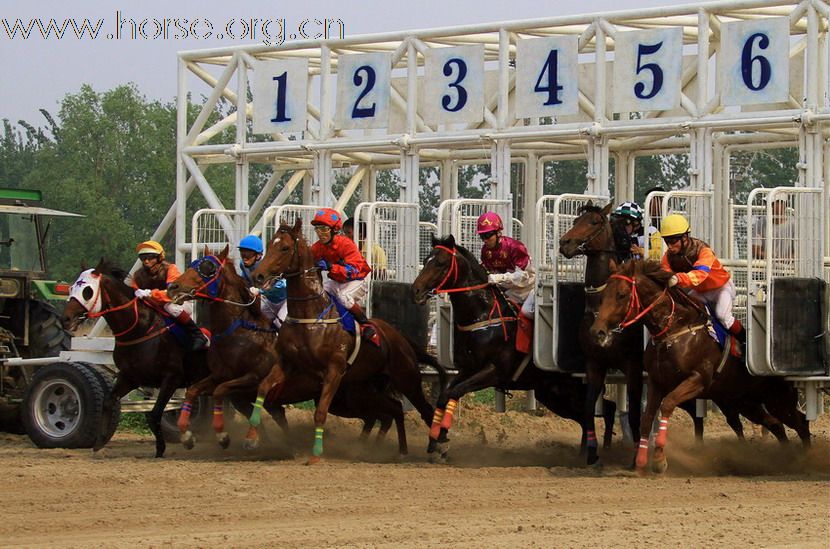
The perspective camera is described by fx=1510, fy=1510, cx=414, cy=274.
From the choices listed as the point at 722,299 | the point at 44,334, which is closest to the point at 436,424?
the point at 722,299

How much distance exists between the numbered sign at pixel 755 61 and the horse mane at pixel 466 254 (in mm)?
2569

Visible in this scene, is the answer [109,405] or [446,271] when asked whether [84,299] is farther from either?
[446,271]

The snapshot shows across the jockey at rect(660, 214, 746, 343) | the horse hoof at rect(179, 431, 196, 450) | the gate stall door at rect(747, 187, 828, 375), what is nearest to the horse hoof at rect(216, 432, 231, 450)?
the horse hoof at rect(179, 431, 196, 450)

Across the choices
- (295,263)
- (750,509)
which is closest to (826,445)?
(750,509)

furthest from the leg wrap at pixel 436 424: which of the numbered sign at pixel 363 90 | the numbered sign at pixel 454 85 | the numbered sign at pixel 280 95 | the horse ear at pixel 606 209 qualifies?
the numbered sign at pixel 280 95

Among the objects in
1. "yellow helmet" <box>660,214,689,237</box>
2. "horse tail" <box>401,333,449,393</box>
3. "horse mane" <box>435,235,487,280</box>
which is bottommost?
"horse tail" <box>401,333,449,393</box>

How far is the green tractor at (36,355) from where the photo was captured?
45.1ft

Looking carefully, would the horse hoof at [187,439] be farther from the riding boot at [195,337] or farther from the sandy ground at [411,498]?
the riding boot at [195,337]

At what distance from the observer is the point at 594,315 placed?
39.8ft

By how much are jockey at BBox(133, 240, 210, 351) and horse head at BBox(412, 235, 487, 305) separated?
2219 mm

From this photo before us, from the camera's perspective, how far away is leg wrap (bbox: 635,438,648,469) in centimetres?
1155

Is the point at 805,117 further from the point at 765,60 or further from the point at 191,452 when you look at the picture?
the point at 191,452

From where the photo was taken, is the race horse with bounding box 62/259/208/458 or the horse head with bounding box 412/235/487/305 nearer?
the horse head with bounding box 412/235/487/305

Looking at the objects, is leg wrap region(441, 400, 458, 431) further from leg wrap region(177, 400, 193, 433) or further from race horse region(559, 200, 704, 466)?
leg wrap region(177, 400, 193, 433)
